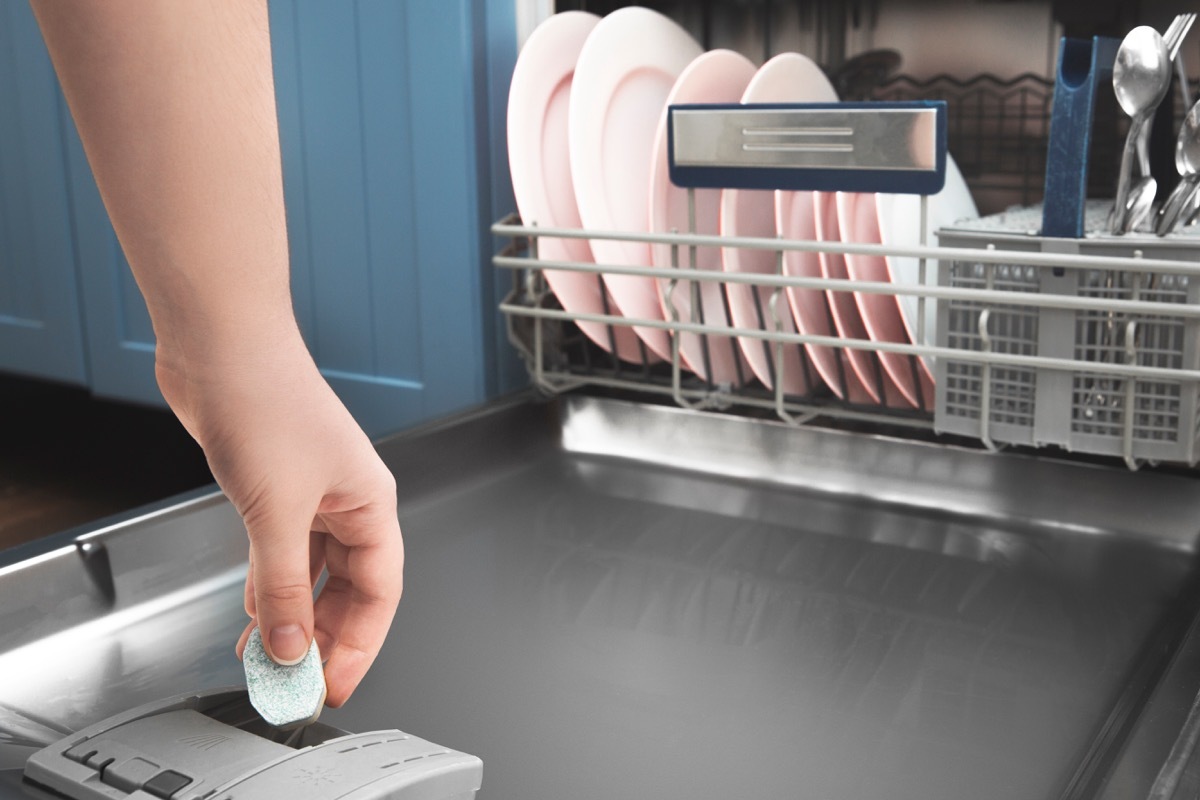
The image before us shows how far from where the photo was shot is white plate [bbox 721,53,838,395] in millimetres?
971

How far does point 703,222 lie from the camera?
1060 mm

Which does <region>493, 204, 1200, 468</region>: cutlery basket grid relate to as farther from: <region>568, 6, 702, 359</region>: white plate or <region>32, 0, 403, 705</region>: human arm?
<region>32, 0, 403, 705</region>: human arm

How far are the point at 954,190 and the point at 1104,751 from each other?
62 cm

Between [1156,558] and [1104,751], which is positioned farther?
[1156,558]

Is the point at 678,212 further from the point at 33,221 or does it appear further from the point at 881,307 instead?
the point at 33,221

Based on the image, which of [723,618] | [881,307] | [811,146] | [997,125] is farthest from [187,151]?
[997,125]

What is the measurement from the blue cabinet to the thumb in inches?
23.9

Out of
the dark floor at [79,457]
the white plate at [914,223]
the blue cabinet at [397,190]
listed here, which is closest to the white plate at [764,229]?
the white plate at [914,223]

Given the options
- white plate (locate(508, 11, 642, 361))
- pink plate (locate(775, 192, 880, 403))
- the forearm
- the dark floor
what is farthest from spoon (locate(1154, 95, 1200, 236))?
the dark floor

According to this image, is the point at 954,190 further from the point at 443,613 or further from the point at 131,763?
the point at 131,763

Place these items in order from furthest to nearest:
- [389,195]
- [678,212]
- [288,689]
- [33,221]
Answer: [33,221] → [389,195] → [678,212] → [288,689]

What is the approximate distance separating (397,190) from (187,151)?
769 millimetres

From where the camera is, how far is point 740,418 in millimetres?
979

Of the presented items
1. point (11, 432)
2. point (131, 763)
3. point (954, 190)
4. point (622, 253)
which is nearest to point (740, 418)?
point (622, 253)
